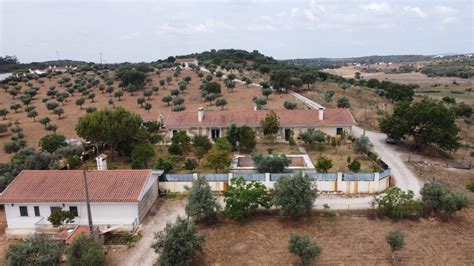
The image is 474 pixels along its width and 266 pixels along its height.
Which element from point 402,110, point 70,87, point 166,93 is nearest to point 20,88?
point 70,87

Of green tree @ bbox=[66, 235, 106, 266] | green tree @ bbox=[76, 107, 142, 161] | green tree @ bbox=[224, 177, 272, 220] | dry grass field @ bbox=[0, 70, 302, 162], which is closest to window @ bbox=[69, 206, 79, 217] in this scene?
green tree @ bbox=[66, 235, 106, 266]

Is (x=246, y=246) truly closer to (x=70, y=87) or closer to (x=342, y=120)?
(x=342, y=120)

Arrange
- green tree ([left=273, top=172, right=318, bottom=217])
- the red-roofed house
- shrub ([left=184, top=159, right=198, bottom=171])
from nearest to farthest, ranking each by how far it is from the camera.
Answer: green tree ([left=273, top=172, right=318, bottom=217]) < shrub ([left=184, top=159, right=198, bottom=171]) < the red-roofed house

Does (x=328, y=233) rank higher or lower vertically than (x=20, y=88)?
lower

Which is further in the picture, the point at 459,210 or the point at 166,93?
the point at 166,93

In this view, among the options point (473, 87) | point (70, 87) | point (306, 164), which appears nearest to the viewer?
point (306, 164)

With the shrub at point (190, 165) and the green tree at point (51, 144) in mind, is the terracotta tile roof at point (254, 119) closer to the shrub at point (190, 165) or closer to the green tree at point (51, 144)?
the shrub at point (190, 165)

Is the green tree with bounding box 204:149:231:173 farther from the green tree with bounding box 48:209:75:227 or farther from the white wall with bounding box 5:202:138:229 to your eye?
the green tree with bounding box 48:209:75:227
